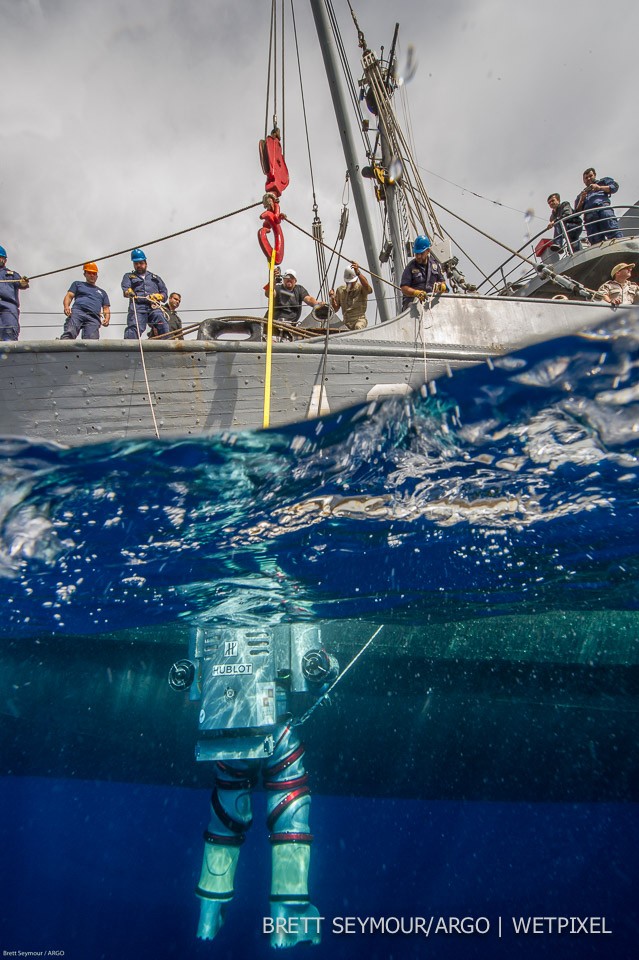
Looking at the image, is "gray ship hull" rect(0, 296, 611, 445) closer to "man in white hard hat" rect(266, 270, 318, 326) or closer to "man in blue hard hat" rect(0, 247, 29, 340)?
"man in blue hard hat" rect(0, 247, 29, 340)

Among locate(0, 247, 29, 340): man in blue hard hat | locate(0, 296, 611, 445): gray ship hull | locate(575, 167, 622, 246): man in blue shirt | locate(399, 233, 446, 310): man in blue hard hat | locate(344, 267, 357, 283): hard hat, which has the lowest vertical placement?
locate(0, 296, 611, 445): gray ship hull

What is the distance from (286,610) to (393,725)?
8.55 m

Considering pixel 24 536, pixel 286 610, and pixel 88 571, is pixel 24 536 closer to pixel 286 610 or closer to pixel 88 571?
pixel 88 571

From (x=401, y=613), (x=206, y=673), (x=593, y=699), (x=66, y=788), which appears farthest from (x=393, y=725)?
(x=66, y=788)

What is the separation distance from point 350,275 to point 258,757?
807 centimetres

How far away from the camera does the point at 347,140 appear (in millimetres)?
10859

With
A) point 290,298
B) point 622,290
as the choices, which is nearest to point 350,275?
point 290,298

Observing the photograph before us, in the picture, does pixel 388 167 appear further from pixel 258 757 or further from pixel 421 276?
pixel 258 757

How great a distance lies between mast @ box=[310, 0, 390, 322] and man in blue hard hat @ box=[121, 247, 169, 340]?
4.49m

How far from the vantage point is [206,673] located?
5.87 m

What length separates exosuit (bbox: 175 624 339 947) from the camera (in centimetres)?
514

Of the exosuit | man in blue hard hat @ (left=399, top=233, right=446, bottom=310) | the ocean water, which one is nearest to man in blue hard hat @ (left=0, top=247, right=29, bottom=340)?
the ocean water

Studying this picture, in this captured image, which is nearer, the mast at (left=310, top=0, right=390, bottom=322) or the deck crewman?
the deck crewman

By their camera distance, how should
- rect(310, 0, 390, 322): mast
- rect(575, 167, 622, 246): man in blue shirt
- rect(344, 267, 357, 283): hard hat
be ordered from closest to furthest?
rect(344, 267, 357, 283): hard hat → rect(310, 0, 390, 322): mast → rect(575, 167, 622, 246): man in blue shirt
